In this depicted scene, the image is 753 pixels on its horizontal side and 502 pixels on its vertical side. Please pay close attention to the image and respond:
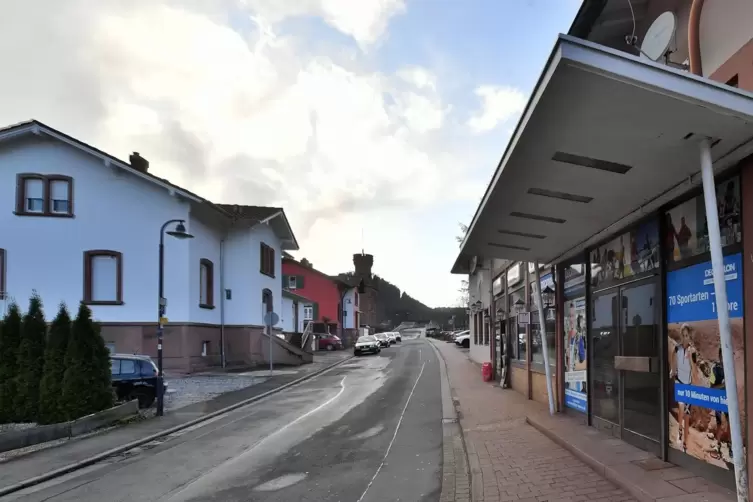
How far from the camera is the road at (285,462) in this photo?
714 centimetres

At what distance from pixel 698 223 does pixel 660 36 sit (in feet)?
Answer: 7.92

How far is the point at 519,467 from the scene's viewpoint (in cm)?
752

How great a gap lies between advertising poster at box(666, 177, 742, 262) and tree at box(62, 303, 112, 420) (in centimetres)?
1184

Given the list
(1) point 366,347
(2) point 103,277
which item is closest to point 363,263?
(1) point 366,347

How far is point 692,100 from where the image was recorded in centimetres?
411

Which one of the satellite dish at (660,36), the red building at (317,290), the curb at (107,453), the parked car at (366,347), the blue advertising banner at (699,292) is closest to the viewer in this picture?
the blue advertising banner at (699,292)

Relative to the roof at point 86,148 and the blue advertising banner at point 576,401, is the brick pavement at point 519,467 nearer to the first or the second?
the blue advertising banner at point 576,401

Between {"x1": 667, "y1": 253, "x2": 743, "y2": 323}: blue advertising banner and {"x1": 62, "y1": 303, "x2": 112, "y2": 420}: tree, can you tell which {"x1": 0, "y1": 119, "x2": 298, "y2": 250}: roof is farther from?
{"x1": 667, "y1": 253, "x2": 743, "y2": 323}: blue advertising banner

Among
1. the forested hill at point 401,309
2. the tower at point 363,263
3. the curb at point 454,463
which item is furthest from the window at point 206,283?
the forested hill at point 401,309

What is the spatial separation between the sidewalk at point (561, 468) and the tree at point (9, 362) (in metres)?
9.93

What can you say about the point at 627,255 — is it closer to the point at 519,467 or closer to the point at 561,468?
the point at 561,468

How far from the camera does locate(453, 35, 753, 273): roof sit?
4.05 m

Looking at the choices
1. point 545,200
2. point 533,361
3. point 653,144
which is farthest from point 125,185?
point 653,144

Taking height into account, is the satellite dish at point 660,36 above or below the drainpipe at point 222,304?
above
